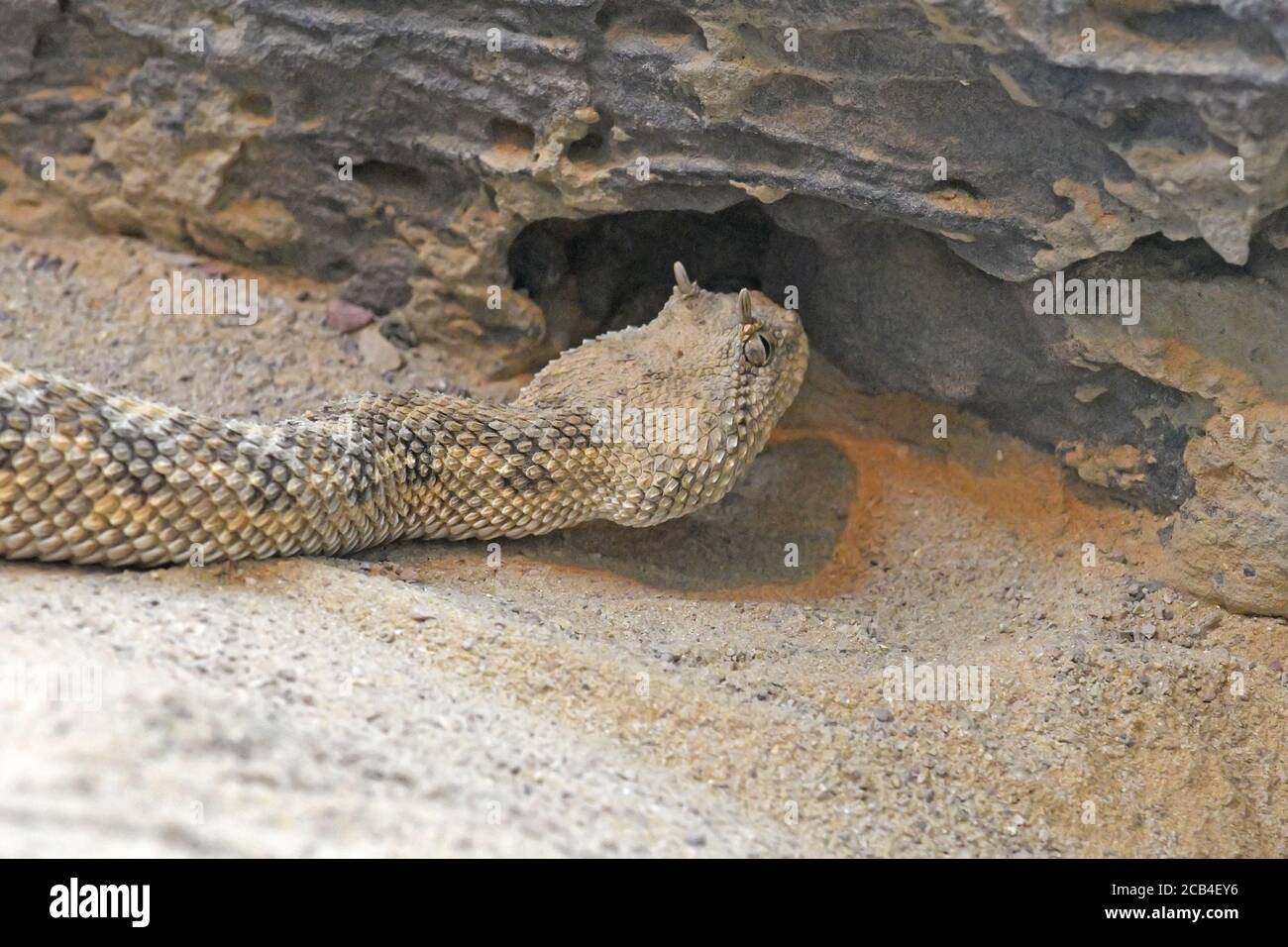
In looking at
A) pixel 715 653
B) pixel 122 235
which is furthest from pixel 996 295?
pixel 122 235

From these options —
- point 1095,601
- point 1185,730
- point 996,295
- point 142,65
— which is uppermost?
point 142,65

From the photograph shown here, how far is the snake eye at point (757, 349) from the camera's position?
Answer: 5.37 metres

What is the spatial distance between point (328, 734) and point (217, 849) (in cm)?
66

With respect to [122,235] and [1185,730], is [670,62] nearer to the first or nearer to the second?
[1185,730]

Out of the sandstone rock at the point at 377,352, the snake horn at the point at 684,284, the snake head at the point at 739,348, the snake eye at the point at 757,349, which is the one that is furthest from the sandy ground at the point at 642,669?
the snake horn at the point at 684,284

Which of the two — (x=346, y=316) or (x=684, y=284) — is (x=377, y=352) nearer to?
(x=346, y=316)

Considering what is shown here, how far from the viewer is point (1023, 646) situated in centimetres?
483

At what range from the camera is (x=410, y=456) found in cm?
499

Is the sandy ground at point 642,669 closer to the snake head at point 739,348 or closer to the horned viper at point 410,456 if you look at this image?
the horned viper at point 410,456

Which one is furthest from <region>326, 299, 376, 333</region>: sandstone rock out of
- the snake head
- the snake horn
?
the snake horn

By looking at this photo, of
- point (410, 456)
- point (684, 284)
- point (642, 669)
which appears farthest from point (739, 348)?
point (642, 669)

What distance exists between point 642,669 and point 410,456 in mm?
1344

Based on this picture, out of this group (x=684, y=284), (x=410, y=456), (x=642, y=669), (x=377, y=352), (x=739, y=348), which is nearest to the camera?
(x=642, y=669)

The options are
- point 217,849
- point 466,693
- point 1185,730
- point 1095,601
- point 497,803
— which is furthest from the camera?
point 1095,601
